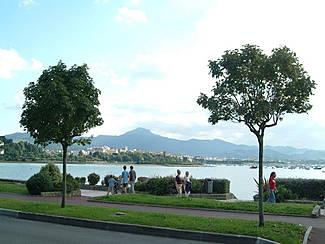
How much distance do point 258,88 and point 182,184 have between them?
14.0 metres

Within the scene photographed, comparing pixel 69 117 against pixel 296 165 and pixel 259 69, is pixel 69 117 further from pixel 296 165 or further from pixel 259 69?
pixel 296 165

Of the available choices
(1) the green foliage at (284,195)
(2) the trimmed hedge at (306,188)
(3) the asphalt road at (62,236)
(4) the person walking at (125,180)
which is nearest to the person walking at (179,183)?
(4) the person walking at (125,180)

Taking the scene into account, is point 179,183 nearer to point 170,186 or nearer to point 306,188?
point 170,186

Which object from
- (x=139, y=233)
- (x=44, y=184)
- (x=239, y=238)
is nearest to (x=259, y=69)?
(x=239, y=238)

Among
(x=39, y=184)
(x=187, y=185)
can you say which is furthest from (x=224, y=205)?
(x=39, y=184)

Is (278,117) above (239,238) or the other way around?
above

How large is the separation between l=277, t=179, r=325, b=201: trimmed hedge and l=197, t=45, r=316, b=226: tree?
→ 1394cm

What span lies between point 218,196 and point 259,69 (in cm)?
1497

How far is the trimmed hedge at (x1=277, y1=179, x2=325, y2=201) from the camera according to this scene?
88.1 feet

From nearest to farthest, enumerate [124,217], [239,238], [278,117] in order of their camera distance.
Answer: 1. [239,238]
2. [278,117]
3. [124,217]

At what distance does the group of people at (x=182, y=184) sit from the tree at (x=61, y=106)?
8212 millimetres

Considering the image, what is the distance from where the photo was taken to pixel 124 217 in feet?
52.9

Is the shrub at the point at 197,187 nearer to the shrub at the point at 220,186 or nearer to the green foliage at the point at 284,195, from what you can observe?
the shrub at the point at 220,186

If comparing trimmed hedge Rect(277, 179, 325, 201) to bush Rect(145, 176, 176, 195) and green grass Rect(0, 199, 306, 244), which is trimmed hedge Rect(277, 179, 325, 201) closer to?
bush Rect(145, 176, 176, 195)
